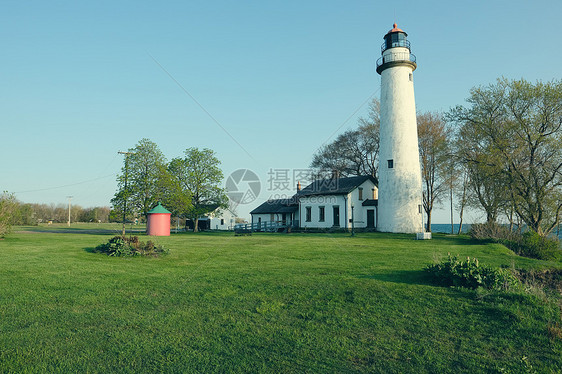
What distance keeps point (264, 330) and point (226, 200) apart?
42297 millimetres

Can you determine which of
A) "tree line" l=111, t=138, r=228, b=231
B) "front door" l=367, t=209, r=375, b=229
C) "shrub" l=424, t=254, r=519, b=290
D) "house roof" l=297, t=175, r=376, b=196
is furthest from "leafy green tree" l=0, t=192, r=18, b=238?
"front door" l=367, t=209, r=375, b=229

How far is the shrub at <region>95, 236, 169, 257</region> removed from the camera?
531 inches

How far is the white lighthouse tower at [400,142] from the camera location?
31531 millimetres

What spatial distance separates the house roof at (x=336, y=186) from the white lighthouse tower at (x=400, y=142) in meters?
5.85

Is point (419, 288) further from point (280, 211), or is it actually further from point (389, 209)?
point (280, 211)

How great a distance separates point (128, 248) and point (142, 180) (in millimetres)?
22579

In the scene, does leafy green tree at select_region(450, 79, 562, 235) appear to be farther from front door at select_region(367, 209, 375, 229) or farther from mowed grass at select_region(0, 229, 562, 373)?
mowed grass at select_region(0, 229, 562, 373)

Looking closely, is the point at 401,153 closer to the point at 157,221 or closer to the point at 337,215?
the point at 337,215

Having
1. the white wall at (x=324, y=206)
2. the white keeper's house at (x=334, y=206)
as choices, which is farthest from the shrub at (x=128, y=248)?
the white wall at (x=324, y=206)

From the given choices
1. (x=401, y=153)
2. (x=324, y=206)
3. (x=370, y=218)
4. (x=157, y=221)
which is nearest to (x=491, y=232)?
(x=401, y=153)

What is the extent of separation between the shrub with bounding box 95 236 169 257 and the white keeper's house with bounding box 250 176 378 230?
23.2 metres

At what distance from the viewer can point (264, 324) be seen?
6254mm

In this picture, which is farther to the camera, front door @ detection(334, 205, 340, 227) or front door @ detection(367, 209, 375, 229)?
front door @ detection(334, 205, 340, 227)

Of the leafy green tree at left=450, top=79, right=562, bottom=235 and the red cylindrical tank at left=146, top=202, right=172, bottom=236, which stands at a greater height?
the leafy green tree at left=450, top=79, right=562, bottom=235
